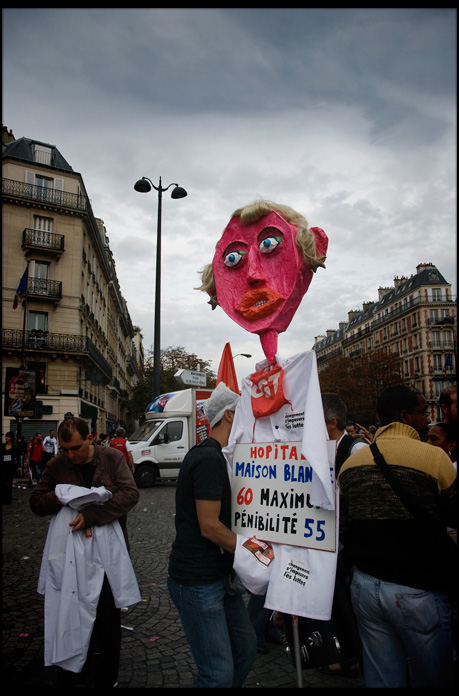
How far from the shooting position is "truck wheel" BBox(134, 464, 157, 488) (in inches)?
577

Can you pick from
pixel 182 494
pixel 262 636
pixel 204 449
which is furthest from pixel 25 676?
pixel 204 449

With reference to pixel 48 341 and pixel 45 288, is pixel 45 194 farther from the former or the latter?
pixel 48 341

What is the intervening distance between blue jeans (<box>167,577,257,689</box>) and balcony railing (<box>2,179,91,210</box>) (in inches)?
1104

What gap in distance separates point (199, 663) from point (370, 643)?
850 millimetres

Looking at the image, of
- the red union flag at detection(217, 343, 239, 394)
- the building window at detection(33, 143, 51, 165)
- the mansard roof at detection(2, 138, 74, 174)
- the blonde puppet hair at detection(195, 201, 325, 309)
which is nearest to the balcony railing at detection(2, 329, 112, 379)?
the mansard roof at detection(2, 138, 74, 174)

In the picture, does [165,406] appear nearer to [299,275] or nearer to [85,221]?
[299,275]

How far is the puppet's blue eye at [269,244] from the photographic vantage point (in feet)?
10.4

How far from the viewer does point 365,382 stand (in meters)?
45.3

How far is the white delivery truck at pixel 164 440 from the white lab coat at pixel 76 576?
1123 centimetres

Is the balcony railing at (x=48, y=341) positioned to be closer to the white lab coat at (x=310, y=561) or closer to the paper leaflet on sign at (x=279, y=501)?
the paper leaflet on sign at (x=279, y=501)

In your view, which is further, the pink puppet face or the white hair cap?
the pink puppet face

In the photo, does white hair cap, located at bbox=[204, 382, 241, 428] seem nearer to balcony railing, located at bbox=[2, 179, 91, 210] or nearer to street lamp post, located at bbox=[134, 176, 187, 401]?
street lamp post, located at bbox=[134, 176, 187, 401]

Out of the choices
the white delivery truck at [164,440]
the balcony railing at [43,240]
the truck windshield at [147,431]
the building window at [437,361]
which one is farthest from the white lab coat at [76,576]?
the building window at [437,361]

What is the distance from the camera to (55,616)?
3.09m
